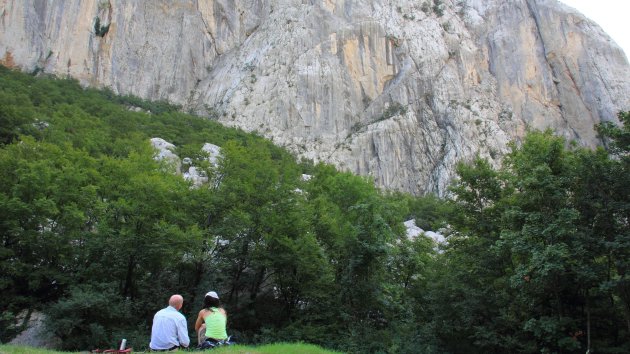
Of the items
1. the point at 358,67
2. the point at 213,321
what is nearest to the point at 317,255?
the point at 213,321

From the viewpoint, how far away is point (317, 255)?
20.5 meters

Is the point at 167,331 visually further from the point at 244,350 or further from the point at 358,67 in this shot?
the point at 358,67

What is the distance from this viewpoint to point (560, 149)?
17281mm

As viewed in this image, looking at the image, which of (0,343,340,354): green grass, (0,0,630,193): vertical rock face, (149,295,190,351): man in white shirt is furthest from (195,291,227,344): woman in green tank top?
(0,0,630,193): vertical rock face

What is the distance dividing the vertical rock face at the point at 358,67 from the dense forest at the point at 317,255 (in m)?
48.5

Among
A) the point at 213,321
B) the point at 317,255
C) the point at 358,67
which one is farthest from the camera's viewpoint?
the point at 358,67

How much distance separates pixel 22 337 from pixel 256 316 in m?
8.26

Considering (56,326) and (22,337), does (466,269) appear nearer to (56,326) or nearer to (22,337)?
(56,326)

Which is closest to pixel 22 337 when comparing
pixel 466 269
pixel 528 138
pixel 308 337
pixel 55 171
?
pixel 55 171

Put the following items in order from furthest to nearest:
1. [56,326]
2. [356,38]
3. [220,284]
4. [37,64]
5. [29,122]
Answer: [356,38]
[37,64]
[29,122]
[220,284]
[56,326]

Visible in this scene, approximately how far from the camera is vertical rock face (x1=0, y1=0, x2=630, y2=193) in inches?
2830

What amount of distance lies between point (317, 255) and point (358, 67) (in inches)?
2394

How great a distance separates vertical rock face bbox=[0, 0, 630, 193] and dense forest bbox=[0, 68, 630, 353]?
48.5m

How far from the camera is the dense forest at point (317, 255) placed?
1576 centimetres
